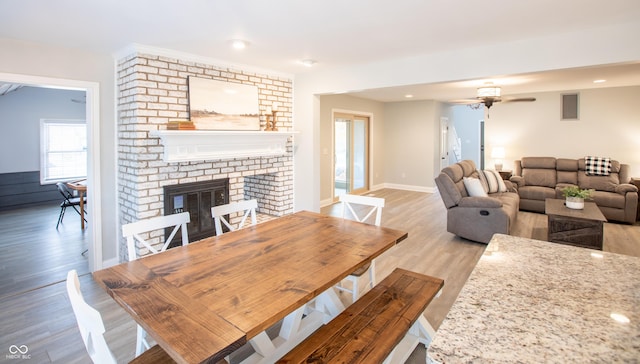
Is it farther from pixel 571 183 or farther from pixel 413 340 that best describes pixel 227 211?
pixel 571 183

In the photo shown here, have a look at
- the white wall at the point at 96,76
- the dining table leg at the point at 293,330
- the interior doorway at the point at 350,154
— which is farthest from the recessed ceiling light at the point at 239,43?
the interior doorway at the point at 350,154

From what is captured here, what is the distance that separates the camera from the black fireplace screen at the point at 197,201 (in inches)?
145

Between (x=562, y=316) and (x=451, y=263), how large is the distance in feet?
9.97

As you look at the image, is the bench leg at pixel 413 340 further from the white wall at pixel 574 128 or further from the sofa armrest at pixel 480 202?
the white wall at pixel 574 128

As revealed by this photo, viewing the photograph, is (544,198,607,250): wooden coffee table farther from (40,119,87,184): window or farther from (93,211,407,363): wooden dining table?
(40,119,87,184): window

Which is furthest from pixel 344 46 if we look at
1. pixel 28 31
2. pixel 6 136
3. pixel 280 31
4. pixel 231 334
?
pixel 6 136

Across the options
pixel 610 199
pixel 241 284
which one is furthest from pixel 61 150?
pixel 610 199

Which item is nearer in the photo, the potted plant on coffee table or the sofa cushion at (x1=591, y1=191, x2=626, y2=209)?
the potted plant on coffee table

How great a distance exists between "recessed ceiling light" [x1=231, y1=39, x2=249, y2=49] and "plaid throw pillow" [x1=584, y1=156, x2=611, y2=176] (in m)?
6.35

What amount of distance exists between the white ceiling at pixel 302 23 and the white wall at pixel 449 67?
115mm

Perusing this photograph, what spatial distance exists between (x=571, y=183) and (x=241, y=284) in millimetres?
6851

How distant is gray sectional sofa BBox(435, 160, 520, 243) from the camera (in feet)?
14.4

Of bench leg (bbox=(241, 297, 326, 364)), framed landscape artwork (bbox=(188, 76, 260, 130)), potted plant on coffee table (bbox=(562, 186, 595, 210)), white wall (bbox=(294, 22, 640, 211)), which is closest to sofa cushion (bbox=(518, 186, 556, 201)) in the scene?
potted plant on coffee table (bbox=(562, 186, 595, 210))

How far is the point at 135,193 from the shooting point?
11.3 ft
